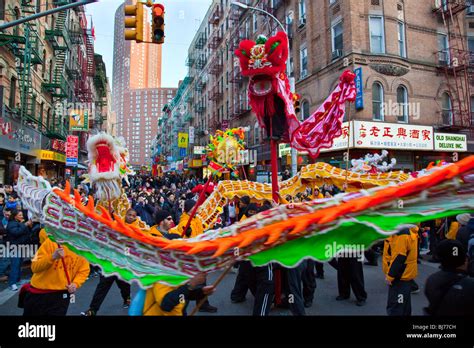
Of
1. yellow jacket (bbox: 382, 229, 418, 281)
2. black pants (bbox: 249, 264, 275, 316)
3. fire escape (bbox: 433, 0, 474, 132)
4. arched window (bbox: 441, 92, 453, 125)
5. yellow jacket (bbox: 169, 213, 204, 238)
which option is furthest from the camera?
arched window (bbox: 441, 92, 453, 125)

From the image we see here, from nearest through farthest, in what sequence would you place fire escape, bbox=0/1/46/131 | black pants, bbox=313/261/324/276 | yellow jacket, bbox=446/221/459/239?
yellow jacket, bbox=446/221/459/239 → black pants, bbox=313/261/324/276 → fire escape, bbox=0/1/46/131

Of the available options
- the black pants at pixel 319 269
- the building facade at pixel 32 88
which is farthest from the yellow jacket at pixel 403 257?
the building facade at pixel 32 88

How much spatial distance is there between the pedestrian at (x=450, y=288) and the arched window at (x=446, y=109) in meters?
18.5

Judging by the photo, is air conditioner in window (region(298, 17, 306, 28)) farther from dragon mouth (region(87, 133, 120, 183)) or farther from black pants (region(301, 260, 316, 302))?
dragon mouth (region(87, 133, 120, 183))

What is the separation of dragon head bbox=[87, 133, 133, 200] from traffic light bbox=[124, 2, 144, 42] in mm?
3931

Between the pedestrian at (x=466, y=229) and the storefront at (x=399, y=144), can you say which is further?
the storefront at (x=399, y=144)

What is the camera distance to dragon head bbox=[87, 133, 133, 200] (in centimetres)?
481

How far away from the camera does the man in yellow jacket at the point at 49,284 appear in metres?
3.16

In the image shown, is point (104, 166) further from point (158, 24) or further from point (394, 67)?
point (394, 67)

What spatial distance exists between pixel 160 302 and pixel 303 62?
20116mm

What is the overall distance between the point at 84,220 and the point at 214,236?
0.98 metres

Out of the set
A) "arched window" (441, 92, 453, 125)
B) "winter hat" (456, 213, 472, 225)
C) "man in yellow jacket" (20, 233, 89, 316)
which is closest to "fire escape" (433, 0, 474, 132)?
"arched window" (441, 92, 453, 125)

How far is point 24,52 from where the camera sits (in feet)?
55.6

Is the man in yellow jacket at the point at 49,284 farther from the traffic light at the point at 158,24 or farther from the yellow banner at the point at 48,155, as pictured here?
the yellow banner at the point at 48,155
